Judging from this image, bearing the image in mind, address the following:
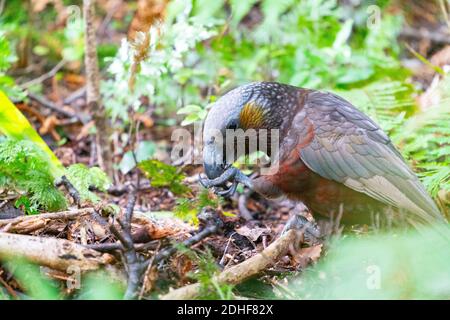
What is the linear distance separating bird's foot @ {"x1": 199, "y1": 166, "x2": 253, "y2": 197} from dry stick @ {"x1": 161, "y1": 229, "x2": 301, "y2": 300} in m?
0.56

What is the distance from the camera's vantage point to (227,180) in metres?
4.39

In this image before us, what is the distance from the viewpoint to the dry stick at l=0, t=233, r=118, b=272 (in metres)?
3.30

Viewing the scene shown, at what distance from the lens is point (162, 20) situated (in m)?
5.23

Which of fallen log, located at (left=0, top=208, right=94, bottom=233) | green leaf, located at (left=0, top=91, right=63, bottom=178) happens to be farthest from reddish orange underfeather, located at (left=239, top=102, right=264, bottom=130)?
green leaf, located at (left=0, top=91, right=63, bottom=178)

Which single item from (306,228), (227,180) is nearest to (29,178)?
(227,180)

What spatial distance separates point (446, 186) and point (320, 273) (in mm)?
1517

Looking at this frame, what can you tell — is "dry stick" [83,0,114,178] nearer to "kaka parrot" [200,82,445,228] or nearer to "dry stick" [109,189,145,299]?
"kaka parrot" [200,82,445,228]

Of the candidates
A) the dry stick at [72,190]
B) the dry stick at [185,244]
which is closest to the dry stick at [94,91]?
the dry stick at [72,190]

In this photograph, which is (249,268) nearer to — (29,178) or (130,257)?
(130,257)

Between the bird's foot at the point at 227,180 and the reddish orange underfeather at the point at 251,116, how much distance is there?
0.33 meters

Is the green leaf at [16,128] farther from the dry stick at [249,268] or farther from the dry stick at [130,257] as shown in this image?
the dry stick at [249,268]

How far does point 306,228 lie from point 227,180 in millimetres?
670
